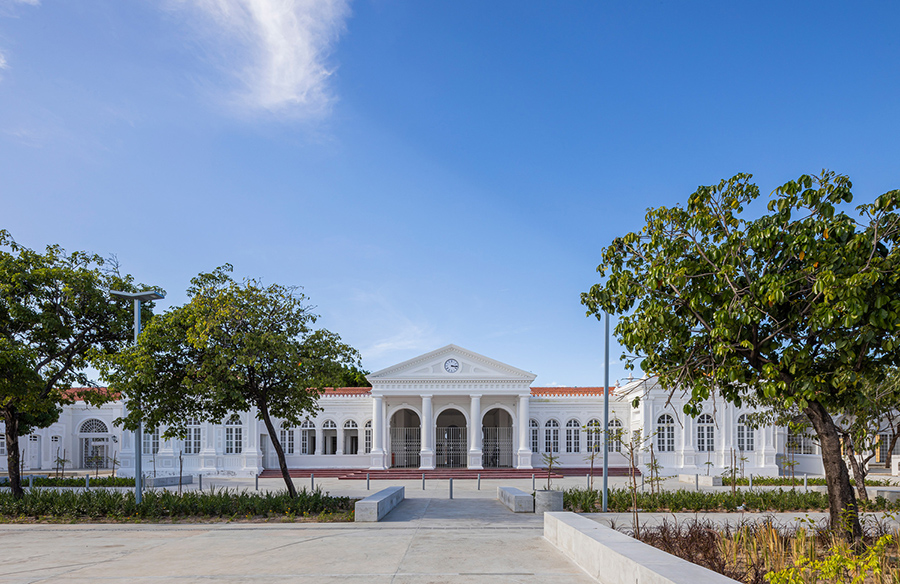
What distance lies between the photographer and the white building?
3572 cm

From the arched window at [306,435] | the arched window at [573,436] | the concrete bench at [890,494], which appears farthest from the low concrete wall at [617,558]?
the arched window at [306,435]

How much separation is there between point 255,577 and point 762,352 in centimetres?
781

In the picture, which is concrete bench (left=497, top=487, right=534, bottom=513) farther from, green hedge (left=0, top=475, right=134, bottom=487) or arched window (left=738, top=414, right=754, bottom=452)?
arched window (left=738, top=414, right=754, bottom=452)

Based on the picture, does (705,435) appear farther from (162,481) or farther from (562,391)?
(162,481)

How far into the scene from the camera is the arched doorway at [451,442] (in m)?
39.2

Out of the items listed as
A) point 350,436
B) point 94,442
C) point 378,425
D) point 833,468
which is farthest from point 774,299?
point 94,442

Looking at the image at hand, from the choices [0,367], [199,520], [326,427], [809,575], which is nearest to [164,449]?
[326,427]

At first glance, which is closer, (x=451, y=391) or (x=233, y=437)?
(x=233, y=437)

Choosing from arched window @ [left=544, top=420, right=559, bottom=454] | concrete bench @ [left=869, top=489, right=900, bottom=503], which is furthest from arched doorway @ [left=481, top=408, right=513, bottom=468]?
concrete bench @ [left=869, top=489, right=900, bottom=503]

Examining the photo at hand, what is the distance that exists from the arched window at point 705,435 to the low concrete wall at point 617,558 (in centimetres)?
2721

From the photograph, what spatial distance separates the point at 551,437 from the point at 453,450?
19.9ft

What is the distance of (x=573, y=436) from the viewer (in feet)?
127

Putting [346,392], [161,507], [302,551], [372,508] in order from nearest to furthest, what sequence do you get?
[302,551]
[372,508]
[161,507]
[346,392]

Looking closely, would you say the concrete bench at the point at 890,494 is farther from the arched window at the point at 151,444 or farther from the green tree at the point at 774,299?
the arched window at the point at 151,444
